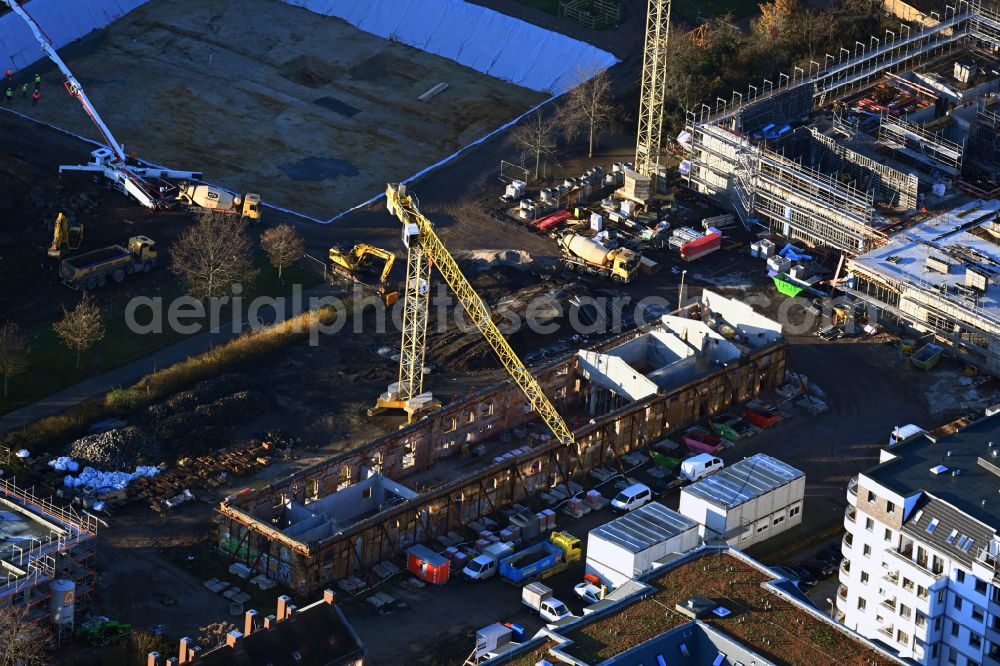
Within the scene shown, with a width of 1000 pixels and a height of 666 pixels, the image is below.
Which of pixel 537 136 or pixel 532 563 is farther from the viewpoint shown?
pixel 537 136

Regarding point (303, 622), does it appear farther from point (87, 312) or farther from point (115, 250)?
point (115, 250)

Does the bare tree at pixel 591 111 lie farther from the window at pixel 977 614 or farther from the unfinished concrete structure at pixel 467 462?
the window at pixel 977 614

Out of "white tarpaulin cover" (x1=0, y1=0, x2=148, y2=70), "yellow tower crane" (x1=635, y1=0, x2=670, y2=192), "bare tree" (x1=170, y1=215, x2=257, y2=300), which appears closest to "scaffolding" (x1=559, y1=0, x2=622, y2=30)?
"yellow tower crane" (x1=635, y1=0, x2=670, y2=192)

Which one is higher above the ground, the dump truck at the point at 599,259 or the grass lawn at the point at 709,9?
the grass lawn at the point at 709,9

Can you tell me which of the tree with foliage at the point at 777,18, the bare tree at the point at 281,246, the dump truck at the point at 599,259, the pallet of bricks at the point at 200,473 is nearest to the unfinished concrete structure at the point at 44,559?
the pallet of bricks at the point at 200,473

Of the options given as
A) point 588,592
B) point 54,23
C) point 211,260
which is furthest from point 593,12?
point 588,592

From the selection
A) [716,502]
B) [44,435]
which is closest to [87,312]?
[44,435]

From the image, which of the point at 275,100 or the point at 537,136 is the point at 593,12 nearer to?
the point at 537,136
